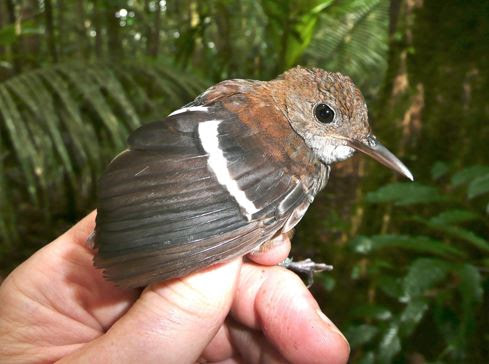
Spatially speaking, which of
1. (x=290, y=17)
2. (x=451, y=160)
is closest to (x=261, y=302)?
(x=451, y=160)

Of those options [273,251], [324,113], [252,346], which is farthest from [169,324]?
[324,113]

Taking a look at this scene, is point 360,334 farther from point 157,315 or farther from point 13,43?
point 13,43

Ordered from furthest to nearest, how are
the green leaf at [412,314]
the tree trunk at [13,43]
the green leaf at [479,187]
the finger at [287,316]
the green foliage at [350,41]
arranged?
the green foliage at [350,41] < the tree trunk at [13,43] < the green leaf at [412,314] < the green leaf at [479,187] < the finger at [287,316]

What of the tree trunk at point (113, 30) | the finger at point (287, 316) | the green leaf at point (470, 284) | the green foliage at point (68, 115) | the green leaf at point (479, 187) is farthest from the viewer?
the tree trunk at point (113, 30)

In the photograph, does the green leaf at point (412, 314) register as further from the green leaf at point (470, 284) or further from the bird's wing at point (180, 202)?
the bird's wing at point (180, 202)

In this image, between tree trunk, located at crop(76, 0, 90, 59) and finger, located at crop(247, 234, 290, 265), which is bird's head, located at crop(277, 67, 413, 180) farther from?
tree trunk, located at crop(76, 0, 90, 59)

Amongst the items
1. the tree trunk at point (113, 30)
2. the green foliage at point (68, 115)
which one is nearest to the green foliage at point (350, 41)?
the green foliage at point (68, 115)

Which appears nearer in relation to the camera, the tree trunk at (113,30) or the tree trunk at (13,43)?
the tree trunk at (13,43)

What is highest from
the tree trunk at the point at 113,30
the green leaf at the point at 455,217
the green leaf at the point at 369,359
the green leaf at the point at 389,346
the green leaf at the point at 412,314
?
the green leaf at the point at 455,217

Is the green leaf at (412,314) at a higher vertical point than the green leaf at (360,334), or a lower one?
higher

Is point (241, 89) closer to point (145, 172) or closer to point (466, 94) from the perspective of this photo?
point (145, 172)
